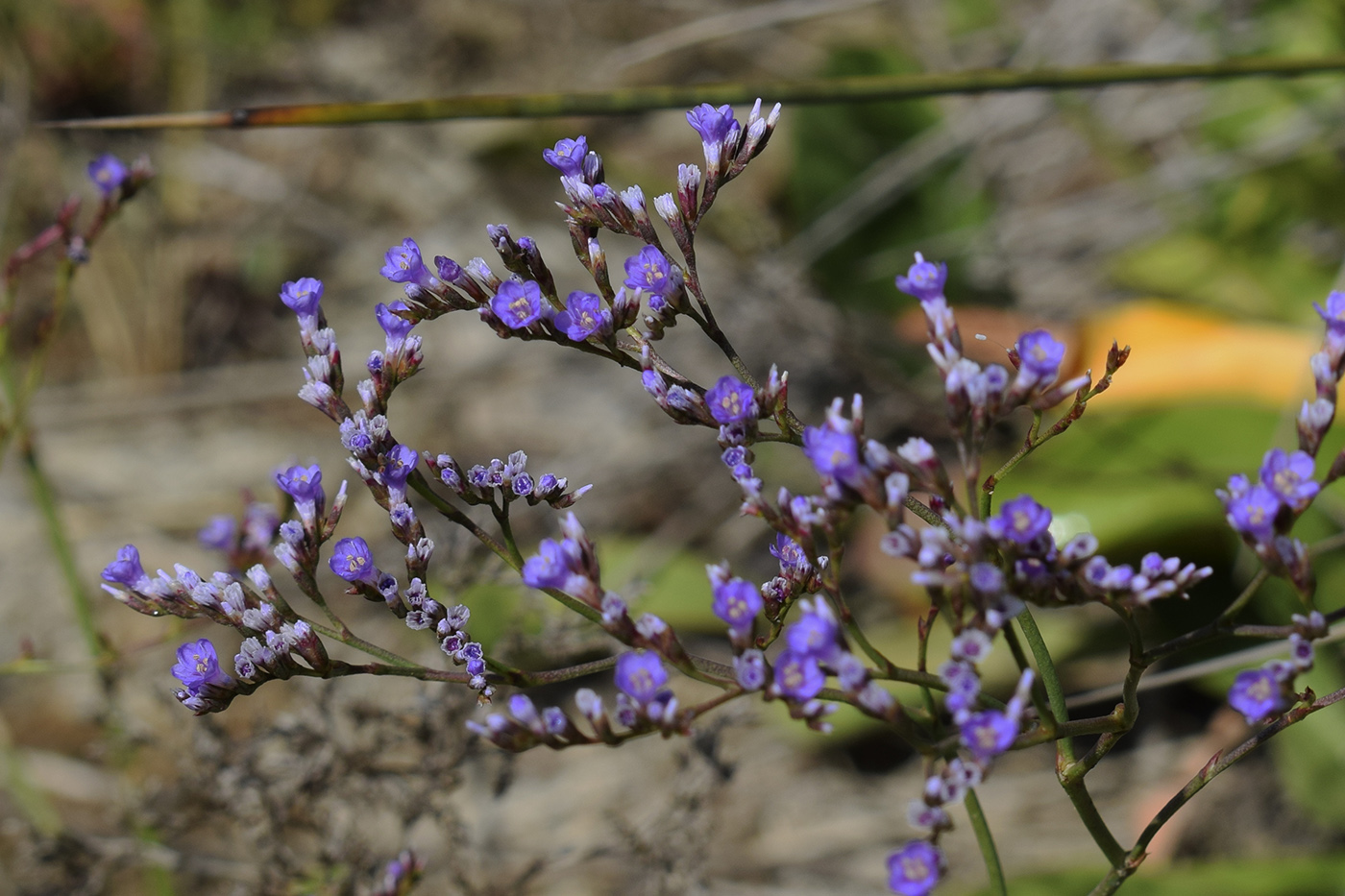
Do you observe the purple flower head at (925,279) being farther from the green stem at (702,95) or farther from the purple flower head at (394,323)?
the green stem at (702,95)

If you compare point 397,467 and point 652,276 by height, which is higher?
point 652,276

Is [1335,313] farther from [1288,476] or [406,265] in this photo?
[406,265]

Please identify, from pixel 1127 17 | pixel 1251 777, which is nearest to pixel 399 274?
pixel 1251 777

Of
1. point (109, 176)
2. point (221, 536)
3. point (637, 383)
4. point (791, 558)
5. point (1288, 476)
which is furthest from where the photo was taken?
point (637, 383)

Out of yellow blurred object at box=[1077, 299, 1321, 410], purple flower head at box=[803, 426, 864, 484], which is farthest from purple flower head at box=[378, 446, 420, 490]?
yellow blurred object at box=[1077, 299, 1321, 410]

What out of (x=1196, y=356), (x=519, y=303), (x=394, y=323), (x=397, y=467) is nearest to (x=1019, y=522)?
(x=519, y=303)

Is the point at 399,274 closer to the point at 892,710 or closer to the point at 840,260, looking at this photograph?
the point at 892,710

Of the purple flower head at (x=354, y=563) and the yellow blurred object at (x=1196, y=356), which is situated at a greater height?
the yellow blurred object at (x=1196, y=356)

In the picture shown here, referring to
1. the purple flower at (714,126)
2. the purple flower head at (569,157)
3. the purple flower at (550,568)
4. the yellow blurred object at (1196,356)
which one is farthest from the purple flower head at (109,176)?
the yellow blurred object at (1196,356)
